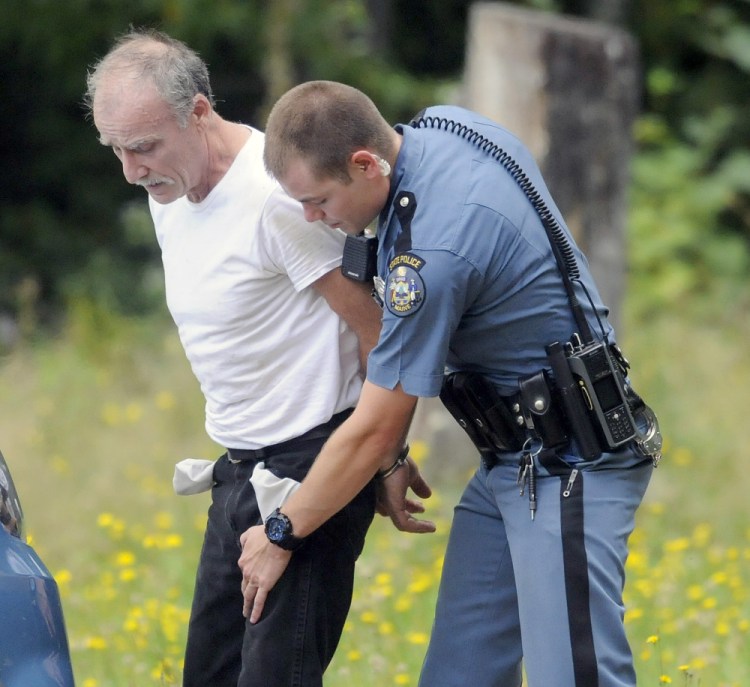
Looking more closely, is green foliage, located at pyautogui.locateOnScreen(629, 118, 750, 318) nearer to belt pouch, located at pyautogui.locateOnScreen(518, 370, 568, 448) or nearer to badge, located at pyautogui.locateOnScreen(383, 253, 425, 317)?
belt pouch, located at pyautogui.locateOnScreen(518, 370, 568, 448)

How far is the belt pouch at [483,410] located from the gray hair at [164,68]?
2.81 feet

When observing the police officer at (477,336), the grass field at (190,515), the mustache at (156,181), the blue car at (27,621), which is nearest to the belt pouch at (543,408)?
the police officer at (477,336)

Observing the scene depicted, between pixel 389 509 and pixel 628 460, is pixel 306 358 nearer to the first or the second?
pixel 389 509

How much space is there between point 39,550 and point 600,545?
12.7ft

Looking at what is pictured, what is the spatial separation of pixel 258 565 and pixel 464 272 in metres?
0.82

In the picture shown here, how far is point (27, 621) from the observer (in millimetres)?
2564

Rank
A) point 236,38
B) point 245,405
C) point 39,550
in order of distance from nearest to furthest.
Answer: point 245,405 → point 39,550 → point 236,38

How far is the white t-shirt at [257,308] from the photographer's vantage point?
2859 millimetres

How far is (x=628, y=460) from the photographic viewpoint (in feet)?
9.41

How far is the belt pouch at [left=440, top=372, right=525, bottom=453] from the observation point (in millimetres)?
2879

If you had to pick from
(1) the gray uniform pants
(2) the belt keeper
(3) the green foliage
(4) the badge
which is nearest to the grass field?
(1) the gray uniform pants

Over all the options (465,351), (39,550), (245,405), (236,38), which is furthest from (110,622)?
(236,38)

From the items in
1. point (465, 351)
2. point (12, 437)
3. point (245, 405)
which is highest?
point (465, 351)

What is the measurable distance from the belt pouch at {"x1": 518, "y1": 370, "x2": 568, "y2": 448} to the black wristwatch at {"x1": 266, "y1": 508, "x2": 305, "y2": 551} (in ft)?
1.90
